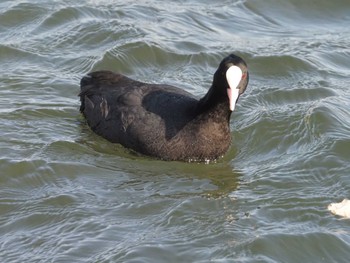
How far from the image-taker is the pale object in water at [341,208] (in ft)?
23.4

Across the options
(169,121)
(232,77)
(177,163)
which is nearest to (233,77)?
(232,77)

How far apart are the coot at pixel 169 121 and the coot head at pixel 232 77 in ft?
0.05

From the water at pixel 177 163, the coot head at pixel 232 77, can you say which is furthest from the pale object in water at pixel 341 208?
the coot head at pixel 232 77

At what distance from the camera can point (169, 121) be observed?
8.27 metres

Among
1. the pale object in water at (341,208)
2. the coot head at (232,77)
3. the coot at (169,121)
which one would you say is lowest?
the pale object in water at (341,208)

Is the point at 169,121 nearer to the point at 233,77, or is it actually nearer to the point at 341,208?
the point at 233,77

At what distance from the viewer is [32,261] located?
6.33 metres

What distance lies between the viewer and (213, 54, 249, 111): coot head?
7.76 meters

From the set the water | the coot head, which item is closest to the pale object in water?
the water

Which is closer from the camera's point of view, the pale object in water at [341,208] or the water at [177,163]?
the water at [177,163]

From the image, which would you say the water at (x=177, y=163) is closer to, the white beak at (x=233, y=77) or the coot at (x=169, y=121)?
the coot at (x=169, y=121)

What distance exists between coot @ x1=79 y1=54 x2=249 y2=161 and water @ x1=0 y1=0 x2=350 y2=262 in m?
0.12

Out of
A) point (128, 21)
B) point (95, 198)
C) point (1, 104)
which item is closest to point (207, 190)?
point (95, 198)

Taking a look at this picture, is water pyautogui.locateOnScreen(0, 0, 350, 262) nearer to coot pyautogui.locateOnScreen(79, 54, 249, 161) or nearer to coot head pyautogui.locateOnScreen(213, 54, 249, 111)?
coot pyautogui.locateOnScreen(79, 54, 249, 161)
